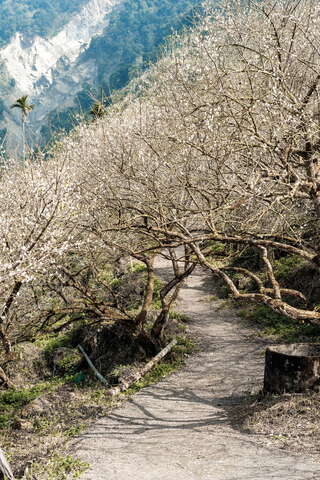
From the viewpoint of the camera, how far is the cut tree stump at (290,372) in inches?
277

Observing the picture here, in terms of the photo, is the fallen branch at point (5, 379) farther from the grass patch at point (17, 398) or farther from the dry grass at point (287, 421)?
the dry grass at point (287, 421)

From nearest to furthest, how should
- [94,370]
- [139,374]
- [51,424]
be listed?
[51,424]
[139,374]
[94,370]

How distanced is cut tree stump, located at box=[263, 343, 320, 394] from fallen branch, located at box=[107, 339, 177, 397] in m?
3.53

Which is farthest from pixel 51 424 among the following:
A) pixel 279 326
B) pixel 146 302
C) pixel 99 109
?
pixel 99 109

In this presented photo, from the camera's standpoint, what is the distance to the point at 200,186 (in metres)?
10.4

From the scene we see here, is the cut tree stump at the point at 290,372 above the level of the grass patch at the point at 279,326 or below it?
above

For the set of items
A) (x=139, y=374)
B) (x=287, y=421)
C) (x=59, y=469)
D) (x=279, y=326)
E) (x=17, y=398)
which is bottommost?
(x=279, y=326)

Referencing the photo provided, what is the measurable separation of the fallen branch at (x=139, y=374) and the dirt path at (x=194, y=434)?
0.49m

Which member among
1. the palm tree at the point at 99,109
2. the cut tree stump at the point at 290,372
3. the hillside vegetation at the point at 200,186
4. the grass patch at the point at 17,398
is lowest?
the grass patch at the point at 17,398

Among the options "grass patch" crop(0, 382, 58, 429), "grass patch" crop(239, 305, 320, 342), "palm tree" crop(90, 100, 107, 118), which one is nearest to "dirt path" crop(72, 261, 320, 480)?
"grass patch" crop(239, 305, 320, 342)

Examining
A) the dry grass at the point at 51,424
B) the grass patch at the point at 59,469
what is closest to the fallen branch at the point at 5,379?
the dry grass at the point at 51,424

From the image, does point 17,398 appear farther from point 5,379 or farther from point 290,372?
point 290,372

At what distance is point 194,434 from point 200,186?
17.4 feet

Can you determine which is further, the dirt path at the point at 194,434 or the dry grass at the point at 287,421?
the dry grass at the point at 287,421
